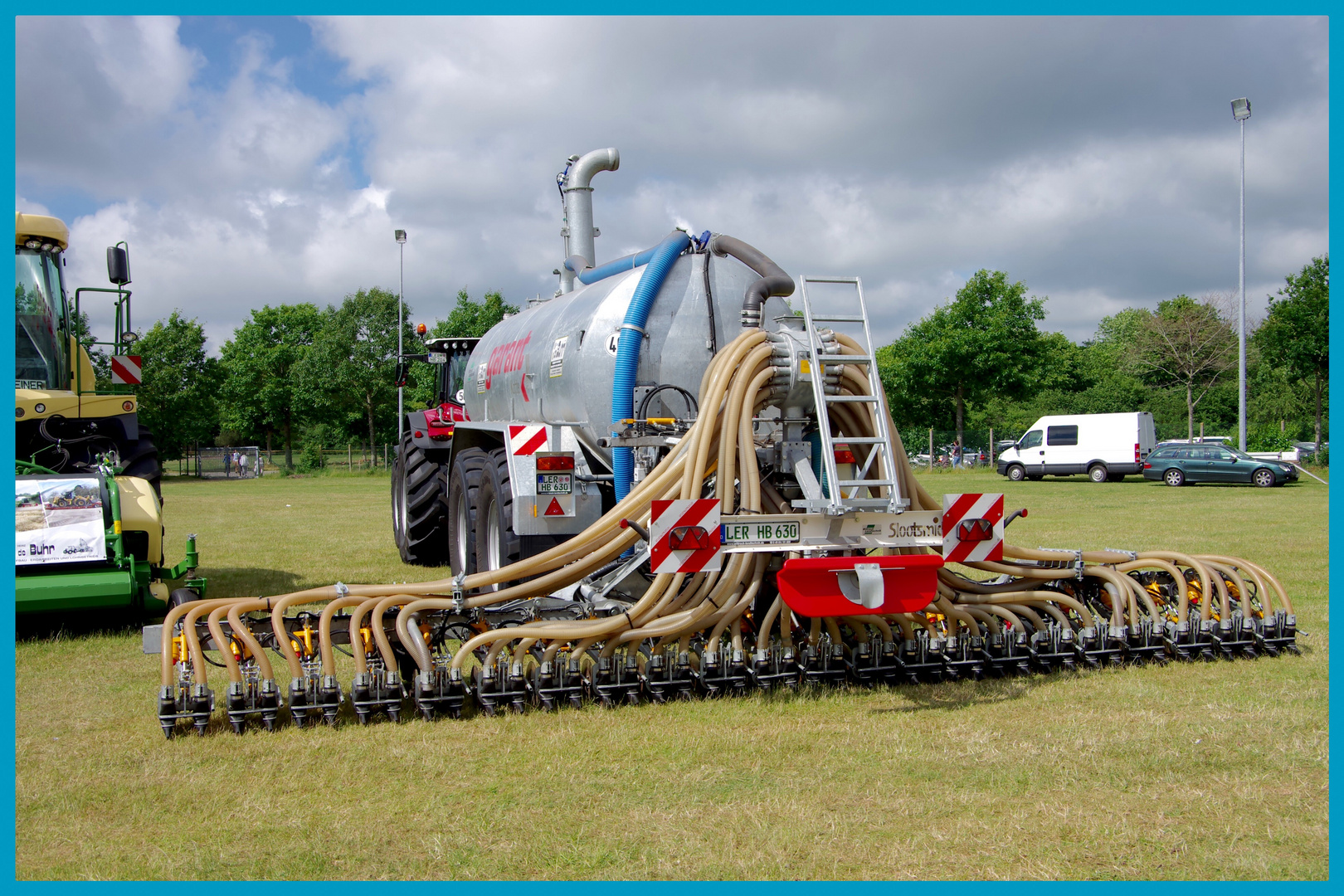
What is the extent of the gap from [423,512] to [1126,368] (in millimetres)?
48275

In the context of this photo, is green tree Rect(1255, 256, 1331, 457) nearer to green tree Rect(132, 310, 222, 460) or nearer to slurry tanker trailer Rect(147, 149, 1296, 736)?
slurry tanker trailer Rect(147, 149, 1296, 736)

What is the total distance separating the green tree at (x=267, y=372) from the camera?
4534 cm

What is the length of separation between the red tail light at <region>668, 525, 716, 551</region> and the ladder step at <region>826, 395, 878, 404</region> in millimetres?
1032

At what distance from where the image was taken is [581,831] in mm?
3572

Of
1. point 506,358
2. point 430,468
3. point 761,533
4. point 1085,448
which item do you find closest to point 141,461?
point 430,468

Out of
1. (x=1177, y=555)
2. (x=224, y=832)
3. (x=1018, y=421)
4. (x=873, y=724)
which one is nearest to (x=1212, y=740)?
(x=873, y=724)

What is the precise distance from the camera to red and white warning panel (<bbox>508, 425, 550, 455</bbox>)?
22.3ft

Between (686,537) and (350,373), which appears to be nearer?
(686,537)

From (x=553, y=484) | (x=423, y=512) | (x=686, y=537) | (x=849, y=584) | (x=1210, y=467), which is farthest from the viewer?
(x=1210, y=467)

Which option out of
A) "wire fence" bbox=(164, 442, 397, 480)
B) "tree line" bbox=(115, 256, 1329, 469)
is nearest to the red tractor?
"tree line" bbox=(115, 256, 1329, 469)

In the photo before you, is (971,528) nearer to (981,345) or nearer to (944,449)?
(981,345)

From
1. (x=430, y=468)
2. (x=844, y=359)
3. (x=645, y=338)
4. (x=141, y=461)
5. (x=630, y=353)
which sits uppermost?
(x=645, y=338)

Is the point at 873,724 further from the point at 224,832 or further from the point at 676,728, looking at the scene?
the point at 224,832

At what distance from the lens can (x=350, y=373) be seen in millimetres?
42938
